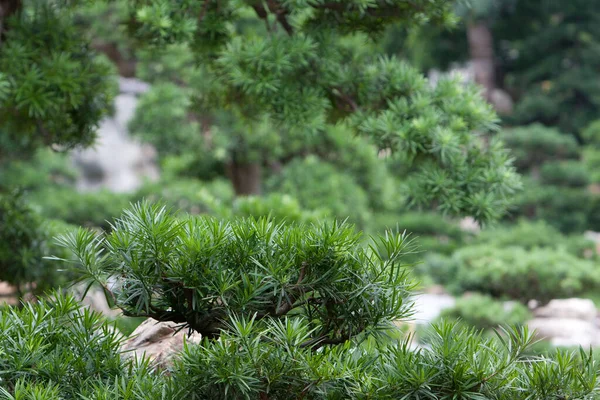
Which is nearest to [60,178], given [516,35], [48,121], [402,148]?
[516,35]

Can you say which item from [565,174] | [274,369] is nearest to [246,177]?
A: [565,174]

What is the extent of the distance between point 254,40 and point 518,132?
7.99 metres

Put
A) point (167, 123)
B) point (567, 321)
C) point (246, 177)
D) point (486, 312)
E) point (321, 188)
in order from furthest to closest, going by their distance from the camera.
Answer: point (246, 177), point (167, 123), point (321, 188), point (567, 321), point (486, 312)

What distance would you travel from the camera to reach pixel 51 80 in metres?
2.38

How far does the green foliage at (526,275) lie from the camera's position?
6.11m

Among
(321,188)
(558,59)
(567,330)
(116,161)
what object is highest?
(558,59)

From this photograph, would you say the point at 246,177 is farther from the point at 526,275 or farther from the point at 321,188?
the point at 526,275

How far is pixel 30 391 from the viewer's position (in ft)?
4.11

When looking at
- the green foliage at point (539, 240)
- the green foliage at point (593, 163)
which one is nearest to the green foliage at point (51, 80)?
the green foliage at point (539, 240)

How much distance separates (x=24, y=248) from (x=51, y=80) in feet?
2.96

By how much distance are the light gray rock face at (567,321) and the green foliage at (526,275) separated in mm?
263

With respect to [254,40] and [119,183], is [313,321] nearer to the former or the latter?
[254,40]

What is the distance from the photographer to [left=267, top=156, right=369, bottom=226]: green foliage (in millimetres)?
6574

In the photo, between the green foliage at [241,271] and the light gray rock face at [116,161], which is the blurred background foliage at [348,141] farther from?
the light gray rock face at [116,161]
